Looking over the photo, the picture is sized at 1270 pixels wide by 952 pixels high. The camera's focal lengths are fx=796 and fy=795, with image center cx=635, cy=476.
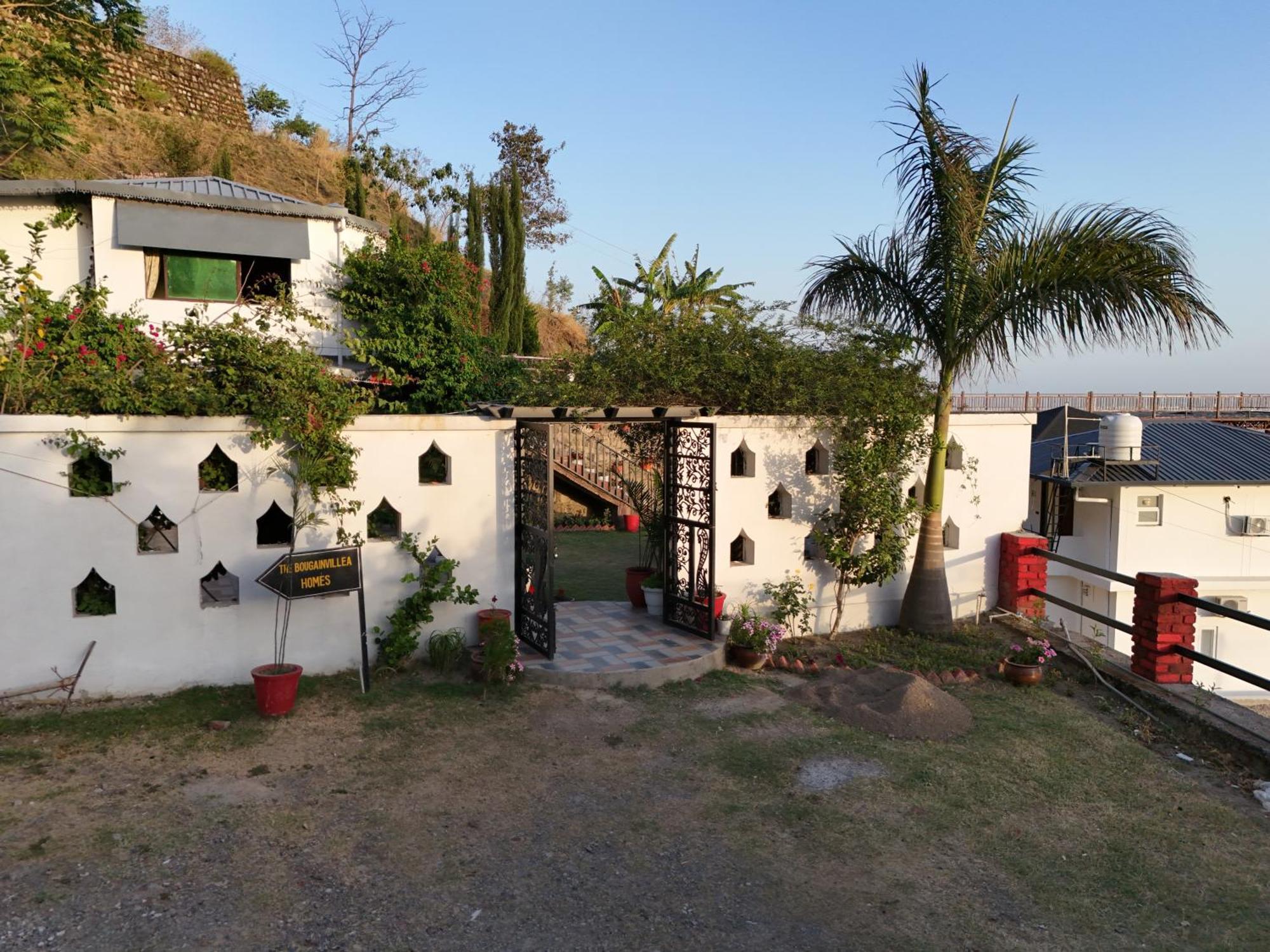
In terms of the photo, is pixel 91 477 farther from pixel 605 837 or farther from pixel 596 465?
pixel 596 465

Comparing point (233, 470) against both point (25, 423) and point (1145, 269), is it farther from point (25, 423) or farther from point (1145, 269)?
point (1145, 269)

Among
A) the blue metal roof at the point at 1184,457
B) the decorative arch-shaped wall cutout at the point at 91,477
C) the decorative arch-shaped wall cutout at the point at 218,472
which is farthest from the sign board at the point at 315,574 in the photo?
the blue metal roof at the point at 1184,457

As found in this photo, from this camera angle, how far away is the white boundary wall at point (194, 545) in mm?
6539

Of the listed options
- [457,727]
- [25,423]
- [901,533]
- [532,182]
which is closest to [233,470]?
[25,423]

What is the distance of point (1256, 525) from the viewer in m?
18.2

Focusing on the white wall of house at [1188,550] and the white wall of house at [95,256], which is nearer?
the white wall of house at [95,256]

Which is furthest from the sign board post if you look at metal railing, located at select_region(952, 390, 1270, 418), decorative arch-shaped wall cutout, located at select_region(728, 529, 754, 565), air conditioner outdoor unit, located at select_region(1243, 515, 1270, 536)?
metal railing, located at select_region(952, 390, 1270, 418)

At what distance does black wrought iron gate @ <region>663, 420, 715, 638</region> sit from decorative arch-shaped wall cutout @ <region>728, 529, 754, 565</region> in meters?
0.43

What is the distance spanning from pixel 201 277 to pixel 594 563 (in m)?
8.00

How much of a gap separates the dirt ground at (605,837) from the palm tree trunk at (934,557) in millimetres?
2327

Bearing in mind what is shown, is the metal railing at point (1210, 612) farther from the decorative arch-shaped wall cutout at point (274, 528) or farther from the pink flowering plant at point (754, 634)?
the decorative arch-shaped wall cutout at point (274, 528)

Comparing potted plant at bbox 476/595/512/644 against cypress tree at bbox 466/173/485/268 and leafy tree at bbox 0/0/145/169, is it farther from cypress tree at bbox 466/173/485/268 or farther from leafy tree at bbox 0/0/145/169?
cypress tree at bbox 466/173/485/268

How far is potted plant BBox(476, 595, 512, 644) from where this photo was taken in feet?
25.1

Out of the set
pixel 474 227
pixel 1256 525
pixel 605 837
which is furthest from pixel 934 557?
pixel 474 227
